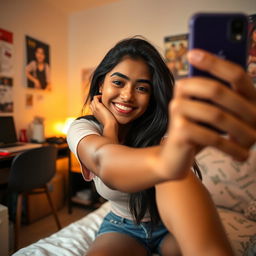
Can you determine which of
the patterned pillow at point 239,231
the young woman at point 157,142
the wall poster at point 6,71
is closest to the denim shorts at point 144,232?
the young woman at point 157,142

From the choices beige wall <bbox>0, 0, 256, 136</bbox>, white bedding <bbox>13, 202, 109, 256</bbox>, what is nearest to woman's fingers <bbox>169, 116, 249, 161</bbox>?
white bedding <bbox>13, 202, 109, 256</bbox>

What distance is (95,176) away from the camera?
2.42ft

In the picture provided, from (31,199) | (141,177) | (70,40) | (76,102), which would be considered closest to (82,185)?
(31,199)

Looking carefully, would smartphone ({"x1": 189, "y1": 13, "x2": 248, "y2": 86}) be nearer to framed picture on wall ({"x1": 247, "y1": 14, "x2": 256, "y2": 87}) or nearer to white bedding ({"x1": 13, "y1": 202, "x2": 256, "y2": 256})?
white bedding ({"x1": 13, "y1": 202, "x2": 256, "y2": 256})

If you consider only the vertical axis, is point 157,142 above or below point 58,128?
above

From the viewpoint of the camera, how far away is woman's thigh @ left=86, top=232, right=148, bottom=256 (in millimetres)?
672

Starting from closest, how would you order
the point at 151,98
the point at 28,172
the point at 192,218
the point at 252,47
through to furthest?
the point at 192,218 < the point at 151,98 < the point at 28,172 < the point at 252,47

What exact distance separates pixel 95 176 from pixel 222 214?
840mm

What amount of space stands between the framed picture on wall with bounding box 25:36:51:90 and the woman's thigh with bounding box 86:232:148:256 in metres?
1.89

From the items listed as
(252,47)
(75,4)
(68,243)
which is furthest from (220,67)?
(75,4)

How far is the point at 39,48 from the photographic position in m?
2.28

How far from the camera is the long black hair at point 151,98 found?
2.51 ft

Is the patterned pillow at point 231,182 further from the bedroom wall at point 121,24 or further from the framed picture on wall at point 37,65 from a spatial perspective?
the framed picture on wall at point 37,65

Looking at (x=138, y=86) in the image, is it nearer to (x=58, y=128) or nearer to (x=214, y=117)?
(x=214, y=117)
